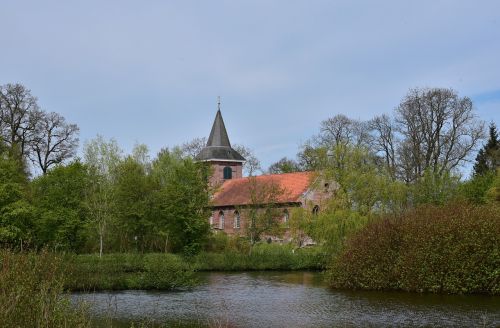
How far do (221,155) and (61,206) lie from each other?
28145 millimetres

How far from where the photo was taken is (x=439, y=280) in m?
24.2

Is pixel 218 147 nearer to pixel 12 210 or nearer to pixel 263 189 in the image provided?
pixel 263 189

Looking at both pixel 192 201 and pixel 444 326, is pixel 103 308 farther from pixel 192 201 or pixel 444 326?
pixel 192 201

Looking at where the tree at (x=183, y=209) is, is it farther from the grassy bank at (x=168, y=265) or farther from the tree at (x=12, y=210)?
the tree at (x=12, y=210)

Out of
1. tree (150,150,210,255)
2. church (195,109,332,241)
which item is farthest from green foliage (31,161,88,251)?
church (195,109,332,241)

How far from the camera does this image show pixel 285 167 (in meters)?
68.2

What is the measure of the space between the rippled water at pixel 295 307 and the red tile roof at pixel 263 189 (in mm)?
18520

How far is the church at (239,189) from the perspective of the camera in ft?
150

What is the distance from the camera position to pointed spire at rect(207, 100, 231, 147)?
6366 cm

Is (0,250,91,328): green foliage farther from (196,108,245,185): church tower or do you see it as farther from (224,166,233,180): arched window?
(224,166,233,180): arched window

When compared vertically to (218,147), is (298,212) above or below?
below

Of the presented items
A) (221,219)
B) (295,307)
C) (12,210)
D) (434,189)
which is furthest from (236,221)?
(295,307)

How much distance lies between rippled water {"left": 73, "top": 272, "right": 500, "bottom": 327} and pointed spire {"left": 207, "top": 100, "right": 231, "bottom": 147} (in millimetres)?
37150

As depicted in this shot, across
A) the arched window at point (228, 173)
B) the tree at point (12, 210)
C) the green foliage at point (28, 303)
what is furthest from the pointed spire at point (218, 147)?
the green foliage at point (28, 303)
